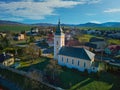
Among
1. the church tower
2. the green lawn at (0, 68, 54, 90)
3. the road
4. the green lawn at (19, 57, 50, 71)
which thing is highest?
the church tower

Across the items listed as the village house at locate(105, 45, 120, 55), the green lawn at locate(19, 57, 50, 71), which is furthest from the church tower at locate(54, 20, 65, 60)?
the village house at locate(105, 45, 120, 55)

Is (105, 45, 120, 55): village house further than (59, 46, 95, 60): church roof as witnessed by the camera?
Yes

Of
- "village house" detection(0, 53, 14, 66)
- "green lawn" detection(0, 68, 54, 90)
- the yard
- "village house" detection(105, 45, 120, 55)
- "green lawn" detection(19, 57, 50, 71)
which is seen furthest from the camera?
"village house" detection(105, 45, 120, 55)

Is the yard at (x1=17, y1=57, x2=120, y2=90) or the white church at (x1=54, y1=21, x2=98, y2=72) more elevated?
the white church at (x1=54, y1=21, x2=98, y2=72)

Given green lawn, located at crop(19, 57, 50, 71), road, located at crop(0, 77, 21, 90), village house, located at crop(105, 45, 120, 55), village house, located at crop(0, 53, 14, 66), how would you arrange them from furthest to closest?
village house, located at crop(105, 45, 120, 55) → village house, located at crop(0, 53, 14, 66) → green lawn, located at crop(19, 57, 50, 71) → road, located at crop(0, 77, 21, 90)

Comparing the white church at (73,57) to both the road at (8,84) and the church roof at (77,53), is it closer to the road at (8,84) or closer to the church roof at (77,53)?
the church roof at (77,53)

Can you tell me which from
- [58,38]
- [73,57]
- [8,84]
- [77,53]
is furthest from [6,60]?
[77,53]

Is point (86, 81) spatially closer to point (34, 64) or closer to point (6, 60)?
point (34, 64)

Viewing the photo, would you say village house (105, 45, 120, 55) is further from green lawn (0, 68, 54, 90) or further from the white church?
green lawn (0, 68, 54, 90)
